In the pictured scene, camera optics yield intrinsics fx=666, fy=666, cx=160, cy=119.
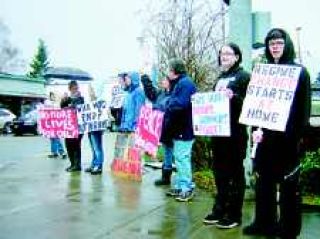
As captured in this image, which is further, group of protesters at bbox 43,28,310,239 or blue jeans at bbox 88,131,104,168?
blue jeans at bbox 88,131,104,168

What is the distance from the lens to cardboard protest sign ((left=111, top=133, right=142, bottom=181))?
12102 mm

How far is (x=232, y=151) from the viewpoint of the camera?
744 centimetres

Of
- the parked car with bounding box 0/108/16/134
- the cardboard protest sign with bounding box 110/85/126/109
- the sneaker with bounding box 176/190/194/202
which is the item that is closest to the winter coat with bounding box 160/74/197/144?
the sneaker with bounding box 176/190/194/202

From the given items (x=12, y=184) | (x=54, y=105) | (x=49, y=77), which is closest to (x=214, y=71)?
(x=54, y=105)

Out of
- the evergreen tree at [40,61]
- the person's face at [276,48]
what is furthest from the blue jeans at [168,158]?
the evergreen tree at [40,61]

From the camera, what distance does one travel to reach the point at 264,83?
6.86 meters

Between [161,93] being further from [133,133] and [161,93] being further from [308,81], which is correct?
[308,81]

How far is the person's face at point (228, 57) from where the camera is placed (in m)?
7.41

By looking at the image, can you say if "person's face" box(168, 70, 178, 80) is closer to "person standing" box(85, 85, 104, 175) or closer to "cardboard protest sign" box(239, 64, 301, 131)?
"cardboard protest sign" box(239, 64, 301, 131)

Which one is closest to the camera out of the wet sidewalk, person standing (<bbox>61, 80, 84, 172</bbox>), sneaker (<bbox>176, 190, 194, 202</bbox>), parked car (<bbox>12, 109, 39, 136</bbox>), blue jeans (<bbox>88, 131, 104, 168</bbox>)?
the wet sidewalk

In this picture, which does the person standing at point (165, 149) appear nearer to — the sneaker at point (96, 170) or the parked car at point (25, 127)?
the sneaker at point (96, 170)

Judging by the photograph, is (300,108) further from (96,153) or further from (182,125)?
(96,153)

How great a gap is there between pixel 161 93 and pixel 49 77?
176 ft

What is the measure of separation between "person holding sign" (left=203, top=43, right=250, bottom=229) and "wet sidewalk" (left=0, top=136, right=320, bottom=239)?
11.0 inches
